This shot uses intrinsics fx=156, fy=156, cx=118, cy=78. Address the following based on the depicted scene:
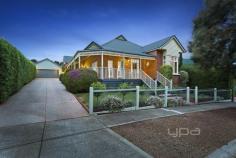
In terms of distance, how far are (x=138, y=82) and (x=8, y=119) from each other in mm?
12809

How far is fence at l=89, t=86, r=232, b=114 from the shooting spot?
305 inches

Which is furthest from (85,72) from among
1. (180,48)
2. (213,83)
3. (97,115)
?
(180,48)

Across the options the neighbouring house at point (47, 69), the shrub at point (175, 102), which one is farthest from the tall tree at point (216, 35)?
the neighbouring house at point (47, 69)

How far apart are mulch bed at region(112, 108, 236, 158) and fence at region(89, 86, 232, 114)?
85.0 inches

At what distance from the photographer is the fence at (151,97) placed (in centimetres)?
776

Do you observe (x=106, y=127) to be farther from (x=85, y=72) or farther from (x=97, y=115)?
(x=85, y=72)

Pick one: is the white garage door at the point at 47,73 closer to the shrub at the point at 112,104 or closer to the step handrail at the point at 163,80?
the step handrail at the point at 163,80

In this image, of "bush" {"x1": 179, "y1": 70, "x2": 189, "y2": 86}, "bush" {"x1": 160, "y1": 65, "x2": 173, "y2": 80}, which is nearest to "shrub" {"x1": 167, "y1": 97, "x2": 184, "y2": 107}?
"bush" {"x1": 160, "y1": 65, "x2": 173, "y2": 80}

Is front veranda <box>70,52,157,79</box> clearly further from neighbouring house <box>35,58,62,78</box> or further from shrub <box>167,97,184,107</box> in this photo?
neighbouring house <box>35,58,62,78</box>

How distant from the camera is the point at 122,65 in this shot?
1927 cm

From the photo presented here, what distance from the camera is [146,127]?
538 centimetres

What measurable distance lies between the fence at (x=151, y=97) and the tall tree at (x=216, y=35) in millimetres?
2169

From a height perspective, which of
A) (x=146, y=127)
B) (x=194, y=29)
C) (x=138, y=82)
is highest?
(x=194, y=29)

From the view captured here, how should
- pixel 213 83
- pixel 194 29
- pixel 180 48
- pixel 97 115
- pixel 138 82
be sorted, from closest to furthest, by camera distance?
pixel 97 115 < pixel 194 29 < pixel 213 83 < pixel 138 82 < pixel 180 48
